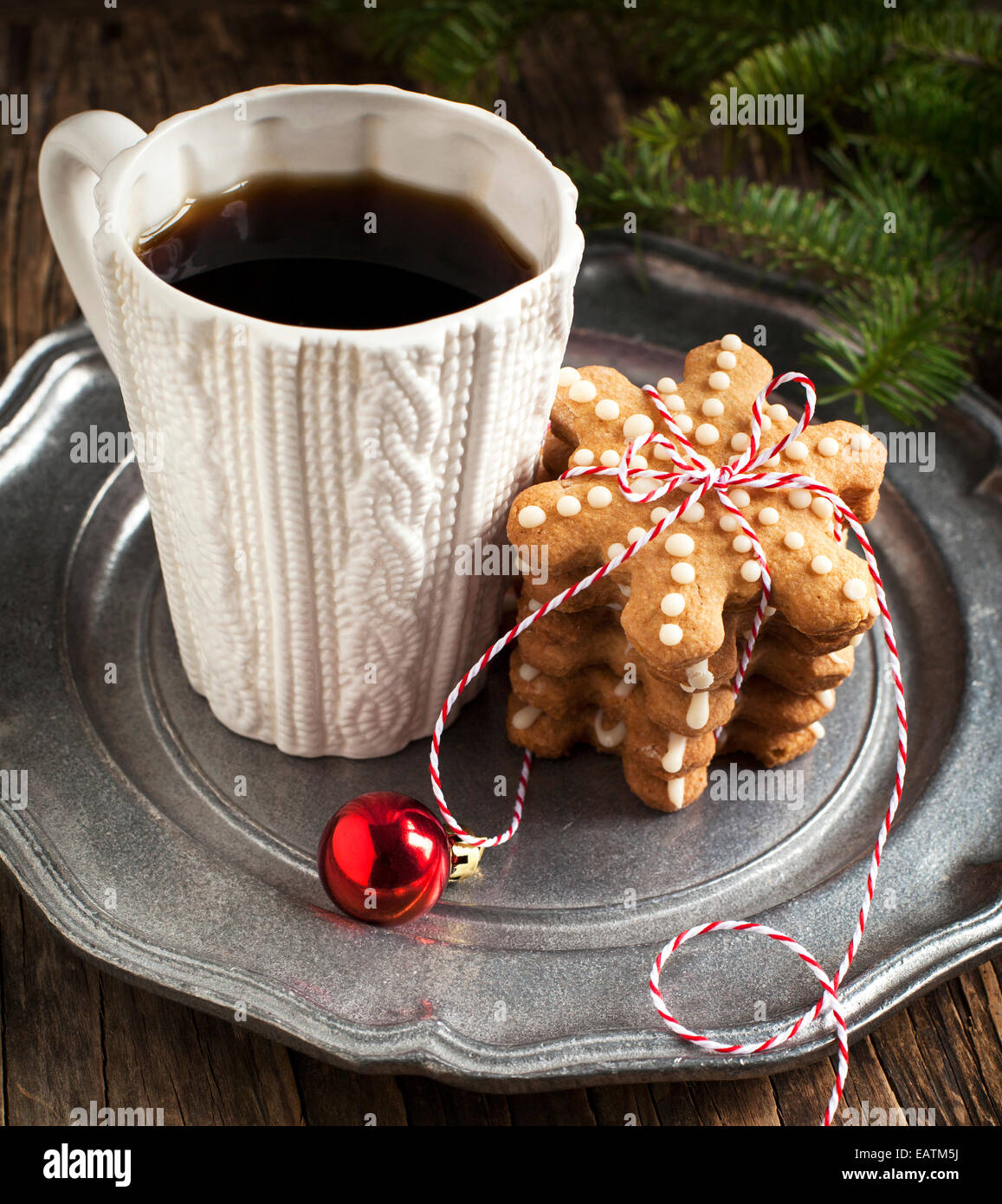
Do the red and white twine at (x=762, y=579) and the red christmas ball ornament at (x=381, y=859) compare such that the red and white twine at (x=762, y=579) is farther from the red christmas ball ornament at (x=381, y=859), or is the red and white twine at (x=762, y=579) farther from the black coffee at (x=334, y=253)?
the black coffee at (x=334, y=253)

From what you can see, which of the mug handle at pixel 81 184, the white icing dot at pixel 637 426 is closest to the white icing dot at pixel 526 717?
the white icing dot at pixel 637 426

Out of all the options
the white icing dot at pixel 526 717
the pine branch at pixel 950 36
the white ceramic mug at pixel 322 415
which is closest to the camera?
the white ceramic mug at pixel 322 415

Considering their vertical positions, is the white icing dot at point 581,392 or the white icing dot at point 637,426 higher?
the white icing dot at point 581,392

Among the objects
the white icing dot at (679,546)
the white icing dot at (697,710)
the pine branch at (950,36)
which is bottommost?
the white icing dot at (697,710)

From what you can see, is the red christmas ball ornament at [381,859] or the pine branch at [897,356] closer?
the red christmas ball ornament at [381,859]

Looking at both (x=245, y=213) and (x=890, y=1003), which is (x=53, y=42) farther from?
(x=890, y=1003)

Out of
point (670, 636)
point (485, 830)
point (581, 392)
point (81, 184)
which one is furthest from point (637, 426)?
point (81, 184)
